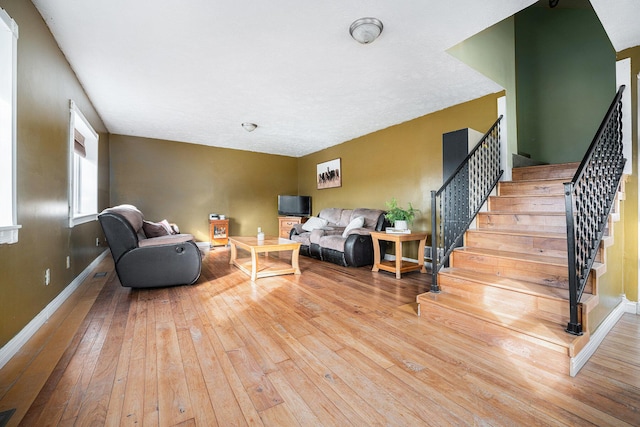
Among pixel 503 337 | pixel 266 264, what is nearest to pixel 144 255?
pixel 266 264

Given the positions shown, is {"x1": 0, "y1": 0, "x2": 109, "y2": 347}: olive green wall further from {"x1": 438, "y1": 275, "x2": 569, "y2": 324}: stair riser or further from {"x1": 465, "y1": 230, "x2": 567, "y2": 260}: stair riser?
{"x1": 465, "y1": 230, "x2": 567, "y2": 260}: stair riser

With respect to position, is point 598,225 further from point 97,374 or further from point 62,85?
point 62,85

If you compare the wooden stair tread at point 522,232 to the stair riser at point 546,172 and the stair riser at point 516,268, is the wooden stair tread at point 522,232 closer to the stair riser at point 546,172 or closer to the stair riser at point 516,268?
the stair riser at point 516,268

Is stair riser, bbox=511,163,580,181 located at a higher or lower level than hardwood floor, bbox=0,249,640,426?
higher

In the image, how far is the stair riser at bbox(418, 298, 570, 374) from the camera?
167 centimetres

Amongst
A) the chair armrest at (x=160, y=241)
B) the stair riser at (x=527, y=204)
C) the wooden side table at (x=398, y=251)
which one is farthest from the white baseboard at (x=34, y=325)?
the stair riser at (x=527, y=204)

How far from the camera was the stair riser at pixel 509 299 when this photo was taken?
1925mm

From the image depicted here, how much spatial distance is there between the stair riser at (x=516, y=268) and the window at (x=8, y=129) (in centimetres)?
348

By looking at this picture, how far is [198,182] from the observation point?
6.63 meters

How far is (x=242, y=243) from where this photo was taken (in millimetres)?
4066

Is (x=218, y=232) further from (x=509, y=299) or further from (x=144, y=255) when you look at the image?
(x=509, y=299)

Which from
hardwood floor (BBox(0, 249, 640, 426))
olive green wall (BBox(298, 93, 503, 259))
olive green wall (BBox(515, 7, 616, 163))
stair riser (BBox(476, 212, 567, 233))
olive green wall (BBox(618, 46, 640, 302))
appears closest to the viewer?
hardwood floor (BBox(0, 249, 640, 426))

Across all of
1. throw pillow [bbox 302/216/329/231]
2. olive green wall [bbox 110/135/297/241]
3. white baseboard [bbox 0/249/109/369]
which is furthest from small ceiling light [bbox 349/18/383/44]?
olive green wall [bbox 110/135/297/241]

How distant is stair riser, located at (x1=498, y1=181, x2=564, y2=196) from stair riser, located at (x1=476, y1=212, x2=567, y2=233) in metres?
0.39
